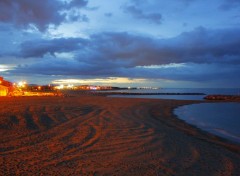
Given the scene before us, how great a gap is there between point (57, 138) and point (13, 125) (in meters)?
4.05

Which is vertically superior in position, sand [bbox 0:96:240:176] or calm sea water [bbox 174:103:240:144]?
sand [bbox 0:96:240:176]

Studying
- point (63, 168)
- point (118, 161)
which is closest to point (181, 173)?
point (118, 161)

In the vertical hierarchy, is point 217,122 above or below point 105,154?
below

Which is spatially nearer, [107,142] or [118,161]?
[118,161]

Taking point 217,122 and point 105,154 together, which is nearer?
point 105,154

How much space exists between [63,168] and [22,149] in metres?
2.51

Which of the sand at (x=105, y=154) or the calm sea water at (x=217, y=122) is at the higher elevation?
the sand at (x=105, y=154)

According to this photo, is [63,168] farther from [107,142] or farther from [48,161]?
[107,142]

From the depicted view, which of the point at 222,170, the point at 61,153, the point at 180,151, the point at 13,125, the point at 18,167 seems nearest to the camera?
the point at 18,167

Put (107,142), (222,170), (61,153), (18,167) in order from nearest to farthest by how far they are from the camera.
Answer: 1. (18,167)
2. (222,170)
3. (61,153)
4. (107,142)

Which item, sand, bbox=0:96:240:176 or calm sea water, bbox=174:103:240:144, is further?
calm sea water, bbox=174:103:240:144

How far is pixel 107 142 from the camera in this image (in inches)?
419

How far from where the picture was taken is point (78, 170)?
707cm

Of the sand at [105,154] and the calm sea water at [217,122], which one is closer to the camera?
the sand at [105,154]
